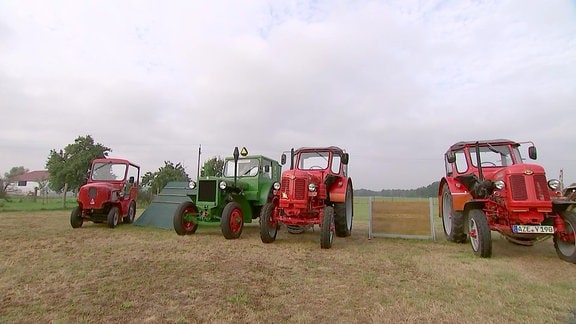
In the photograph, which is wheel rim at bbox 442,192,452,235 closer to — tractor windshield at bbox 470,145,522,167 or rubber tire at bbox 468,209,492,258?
tractor windshield at bbox 470,145,522,167

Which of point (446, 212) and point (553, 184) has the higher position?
point (553, 184)

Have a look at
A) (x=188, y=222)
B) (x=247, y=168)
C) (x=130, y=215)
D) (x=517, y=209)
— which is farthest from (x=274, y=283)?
(x=130, y=215)

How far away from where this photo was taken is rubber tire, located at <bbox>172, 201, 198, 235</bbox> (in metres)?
7.79

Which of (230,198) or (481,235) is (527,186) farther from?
(230,198)

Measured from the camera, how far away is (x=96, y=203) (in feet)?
29.9

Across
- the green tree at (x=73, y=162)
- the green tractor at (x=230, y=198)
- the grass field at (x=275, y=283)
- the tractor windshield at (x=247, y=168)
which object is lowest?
the grass field at (x=275, y=283)

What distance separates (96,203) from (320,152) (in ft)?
20.3

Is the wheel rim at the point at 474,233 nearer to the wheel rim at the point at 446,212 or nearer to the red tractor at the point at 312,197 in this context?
the wheel rim at the point at 446,212

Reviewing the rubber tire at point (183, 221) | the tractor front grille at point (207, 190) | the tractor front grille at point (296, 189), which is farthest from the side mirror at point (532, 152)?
the rubber tire at point (183, 221)

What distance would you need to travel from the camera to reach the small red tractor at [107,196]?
912 cm

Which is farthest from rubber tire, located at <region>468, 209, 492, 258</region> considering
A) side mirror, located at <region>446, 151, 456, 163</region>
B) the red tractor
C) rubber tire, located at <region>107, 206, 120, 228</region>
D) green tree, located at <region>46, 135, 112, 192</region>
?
green tree, located at <region>46, 135, 112, 192</region>

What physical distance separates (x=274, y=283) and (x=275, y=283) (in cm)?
1

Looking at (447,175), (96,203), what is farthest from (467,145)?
(96,203)

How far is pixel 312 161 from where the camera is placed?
840 centimetres
